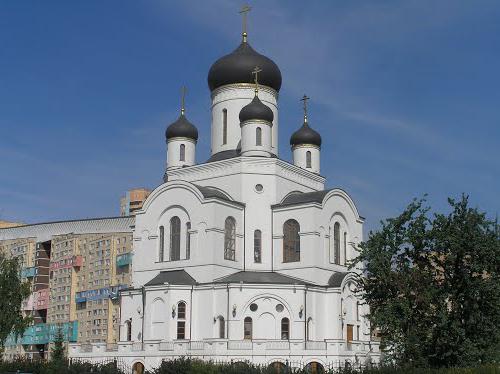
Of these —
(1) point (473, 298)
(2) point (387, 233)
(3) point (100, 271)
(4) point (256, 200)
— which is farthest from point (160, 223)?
(3) point (100, 271)

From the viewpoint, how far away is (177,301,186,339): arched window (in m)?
35.2

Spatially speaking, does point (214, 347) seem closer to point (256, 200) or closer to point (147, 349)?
point (147, 349)

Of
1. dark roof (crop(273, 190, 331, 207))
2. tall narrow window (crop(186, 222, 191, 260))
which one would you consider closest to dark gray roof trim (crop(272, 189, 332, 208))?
dark roof (crop(273, 190, 331, 207))

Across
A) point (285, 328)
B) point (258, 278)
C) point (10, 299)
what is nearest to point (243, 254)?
point (258, 278)

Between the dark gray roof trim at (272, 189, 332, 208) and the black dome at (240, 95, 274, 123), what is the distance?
4.17 m

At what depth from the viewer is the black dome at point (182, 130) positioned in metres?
43.2

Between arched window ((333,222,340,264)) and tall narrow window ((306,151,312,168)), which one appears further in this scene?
tall narrow window ((306,151,312,168))

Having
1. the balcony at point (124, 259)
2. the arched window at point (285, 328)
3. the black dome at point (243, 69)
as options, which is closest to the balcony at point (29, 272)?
the balcony at point (124, 259)

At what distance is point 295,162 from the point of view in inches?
1742

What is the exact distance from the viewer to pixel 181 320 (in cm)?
3531

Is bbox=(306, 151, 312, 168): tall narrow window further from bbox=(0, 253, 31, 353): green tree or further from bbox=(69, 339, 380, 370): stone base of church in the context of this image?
bbox=(0, 253, 31, 353): green tree

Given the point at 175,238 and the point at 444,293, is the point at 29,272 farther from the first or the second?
the point at 444,293

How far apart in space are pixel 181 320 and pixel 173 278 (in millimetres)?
2153

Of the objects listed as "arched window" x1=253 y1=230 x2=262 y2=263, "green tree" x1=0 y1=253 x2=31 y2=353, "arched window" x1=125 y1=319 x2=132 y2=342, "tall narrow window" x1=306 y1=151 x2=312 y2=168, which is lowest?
"arched window" x1=125 y1=319 x2=132 y2=342
